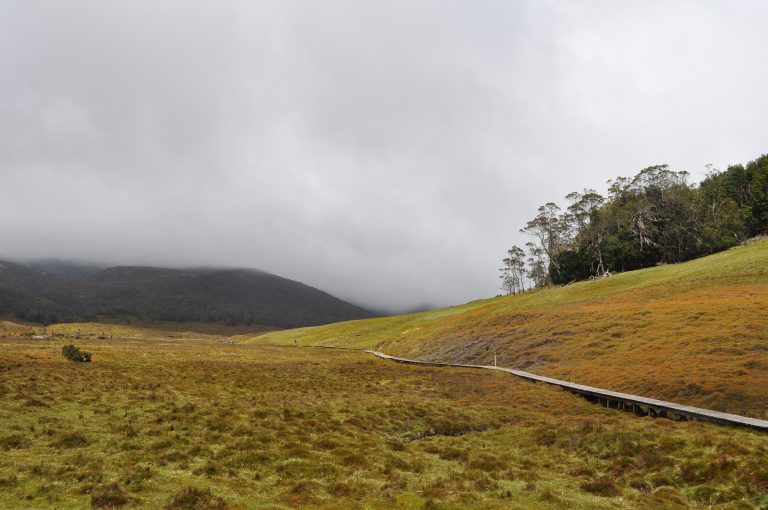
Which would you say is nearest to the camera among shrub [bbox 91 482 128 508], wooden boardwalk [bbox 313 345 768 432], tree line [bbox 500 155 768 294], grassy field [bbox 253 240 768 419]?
shrub [bbox 91 482 128 508]

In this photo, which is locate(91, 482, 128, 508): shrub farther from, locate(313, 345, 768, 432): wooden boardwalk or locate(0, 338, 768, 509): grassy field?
locate(313, 345, 768, 432): wooden boardwalk

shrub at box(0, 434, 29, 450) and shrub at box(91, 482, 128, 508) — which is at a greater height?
shrub at box(91, 482, 128, 508)

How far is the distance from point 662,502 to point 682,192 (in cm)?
13459

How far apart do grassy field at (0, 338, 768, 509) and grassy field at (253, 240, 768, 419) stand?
21.5ft

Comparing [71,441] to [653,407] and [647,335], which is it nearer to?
[653,407]

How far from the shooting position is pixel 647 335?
48.4 m

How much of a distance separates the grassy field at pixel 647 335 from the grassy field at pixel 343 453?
6.56 metres

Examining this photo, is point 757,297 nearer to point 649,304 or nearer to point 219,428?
point 649,304

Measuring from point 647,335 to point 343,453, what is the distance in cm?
4233

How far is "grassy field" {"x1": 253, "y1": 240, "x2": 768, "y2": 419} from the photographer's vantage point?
32531mm

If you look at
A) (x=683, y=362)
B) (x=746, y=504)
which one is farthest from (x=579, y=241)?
(x=746, y=504)

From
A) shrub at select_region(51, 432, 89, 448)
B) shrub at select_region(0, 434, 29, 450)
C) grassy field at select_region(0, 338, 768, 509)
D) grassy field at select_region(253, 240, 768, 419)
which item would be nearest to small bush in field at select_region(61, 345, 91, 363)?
grassy field at select_region(0, 338, 768, 509)

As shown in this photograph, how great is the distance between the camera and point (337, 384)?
44094mm

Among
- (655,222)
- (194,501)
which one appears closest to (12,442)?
(194,501)
